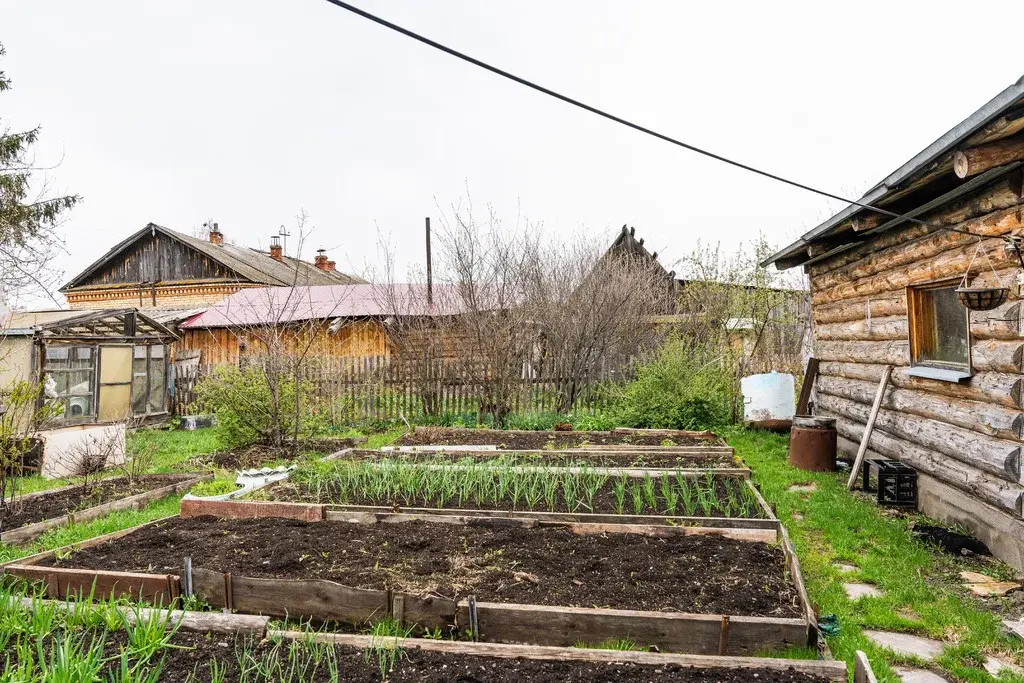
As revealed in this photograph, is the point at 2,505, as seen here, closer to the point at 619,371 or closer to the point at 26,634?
the point at 26,634

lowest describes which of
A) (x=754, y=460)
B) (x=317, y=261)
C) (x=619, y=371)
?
(x=754, y=460)

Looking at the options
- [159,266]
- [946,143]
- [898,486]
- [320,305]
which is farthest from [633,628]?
[159,266]

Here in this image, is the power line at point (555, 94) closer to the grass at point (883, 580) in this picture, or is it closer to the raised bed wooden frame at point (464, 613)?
the raised bed wooden frame at point (464, 613)

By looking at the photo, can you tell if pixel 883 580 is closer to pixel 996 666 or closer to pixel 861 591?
pixel 861 591

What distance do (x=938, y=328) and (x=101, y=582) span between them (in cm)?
762

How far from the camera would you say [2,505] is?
5613 mm

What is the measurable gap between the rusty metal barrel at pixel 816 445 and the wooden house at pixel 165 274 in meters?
21.2

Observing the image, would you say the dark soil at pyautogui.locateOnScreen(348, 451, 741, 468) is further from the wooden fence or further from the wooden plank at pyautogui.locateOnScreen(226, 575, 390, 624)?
the wooden fence

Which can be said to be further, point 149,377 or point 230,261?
point 230,261

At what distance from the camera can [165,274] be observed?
27.2 meters

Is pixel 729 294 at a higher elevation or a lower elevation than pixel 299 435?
higher

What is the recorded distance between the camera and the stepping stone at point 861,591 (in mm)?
4188

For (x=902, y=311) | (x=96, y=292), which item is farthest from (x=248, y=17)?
(x=96, y=292)

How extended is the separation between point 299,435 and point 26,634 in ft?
21.2
